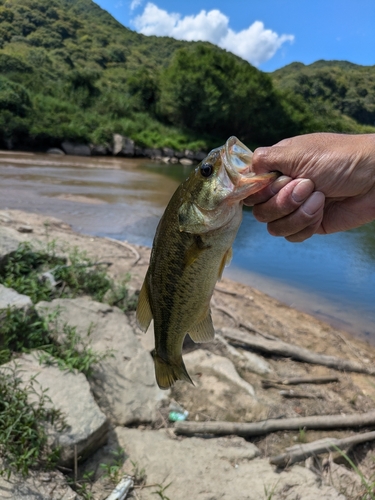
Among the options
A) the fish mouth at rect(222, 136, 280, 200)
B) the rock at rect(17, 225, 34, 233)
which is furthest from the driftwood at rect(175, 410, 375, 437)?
the rock at rect(17, 225, 34, 233)

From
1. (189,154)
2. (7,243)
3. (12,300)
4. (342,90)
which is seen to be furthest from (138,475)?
(342,90)

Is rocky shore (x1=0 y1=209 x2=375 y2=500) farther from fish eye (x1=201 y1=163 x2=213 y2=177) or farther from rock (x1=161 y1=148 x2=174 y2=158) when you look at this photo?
rock (x1=161 y1=148 x2=174 y2=158)

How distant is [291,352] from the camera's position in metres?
5.68

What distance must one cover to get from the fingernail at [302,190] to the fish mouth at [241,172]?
261 millimetres

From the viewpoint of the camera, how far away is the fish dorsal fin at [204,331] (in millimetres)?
2107

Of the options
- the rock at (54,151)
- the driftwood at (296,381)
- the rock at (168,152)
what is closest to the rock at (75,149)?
the rock at (54,151)

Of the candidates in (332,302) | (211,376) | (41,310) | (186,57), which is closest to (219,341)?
(211,376)

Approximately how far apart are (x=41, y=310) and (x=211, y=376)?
2.05 metres

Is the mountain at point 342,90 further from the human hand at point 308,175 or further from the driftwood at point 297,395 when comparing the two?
the human hand at point 308,175

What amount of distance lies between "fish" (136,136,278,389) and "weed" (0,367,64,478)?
5.00ft

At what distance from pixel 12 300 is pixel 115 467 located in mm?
1899

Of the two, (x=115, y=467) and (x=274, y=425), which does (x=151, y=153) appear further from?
(x=115, y=467)

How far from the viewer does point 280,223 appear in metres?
2.32

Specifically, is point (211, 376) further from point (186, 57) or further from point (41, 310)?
point (186, 57)
